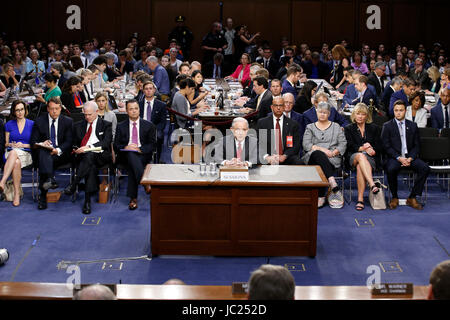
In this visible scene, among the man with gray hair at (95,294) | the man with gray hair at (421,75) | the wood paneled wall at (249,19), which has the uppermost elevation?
the wood paneled wall at (249,19)

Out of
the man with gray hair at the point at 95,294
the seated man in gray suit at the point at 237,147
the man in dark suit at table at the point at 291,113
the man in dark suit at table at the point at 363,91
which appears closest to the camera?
the man with gray hair at the point at 95,294

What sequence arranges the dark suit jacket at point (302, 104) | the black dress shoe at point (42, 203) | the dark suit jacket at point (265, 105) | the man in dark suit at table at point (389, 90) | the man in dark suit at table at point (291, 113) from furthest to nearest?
the man in dark suit at table at point (389, 90), the dark suit jacket at point (302, 104), the dark suit jacket at point (265, 105), the man in dark suit at table at point (291, 113), the black dress shoe at point (42, 203)

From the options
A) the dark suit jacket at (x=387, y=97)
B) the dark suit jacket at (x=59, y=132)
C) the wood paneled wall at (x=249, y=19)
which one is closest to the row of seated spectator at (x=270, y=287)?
the dark suit jacket at (x=59, y=132)

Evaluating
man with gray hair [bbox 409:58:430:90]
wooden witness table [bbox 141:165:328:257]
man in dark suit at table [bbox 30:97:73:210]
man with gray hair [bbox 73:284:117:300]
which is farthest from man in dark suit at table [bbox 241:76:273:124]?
man with gray hair [bbox 73:284:117:300]

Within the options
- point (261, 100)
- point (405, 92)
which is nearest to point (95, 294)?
point (261, 100)

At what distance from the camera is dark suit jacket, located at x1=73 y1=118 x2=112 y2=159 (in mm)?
8195

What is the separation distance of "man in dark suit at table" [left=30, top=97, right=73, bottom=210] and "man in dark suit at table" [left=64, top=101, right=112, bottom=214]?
0.41 ft

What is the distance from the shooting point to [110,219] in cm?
748

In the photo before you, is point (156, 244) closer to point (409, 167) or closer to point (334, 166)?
point (334, 166)

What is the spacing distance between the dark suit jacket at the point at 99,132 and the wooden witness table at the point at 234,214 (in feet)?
6.67

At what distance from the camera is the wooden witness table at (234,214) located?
6098 mm

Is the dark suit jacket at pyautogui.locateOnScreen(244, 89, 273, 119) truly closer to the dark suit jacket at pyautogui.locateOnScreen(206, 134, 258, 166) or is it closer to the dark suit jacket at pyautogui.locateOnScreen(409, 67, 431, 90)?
the dark suit jacket at pyautogui.locateOnScreen(206, 134, 258, 166)

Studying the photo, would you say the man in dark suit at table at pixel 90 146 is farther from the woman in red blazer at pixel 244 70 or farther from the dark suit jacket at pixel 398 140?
the woman in red blazer at pixel 244 70

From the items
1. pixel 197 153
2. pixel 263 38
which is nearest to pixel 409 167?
pixel 197 153
